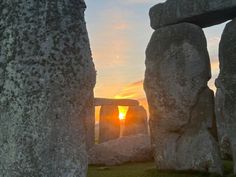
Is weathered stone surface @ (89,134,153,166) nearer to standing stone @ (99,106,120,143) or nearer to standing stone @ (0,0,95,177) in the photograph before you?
standing stone @ (99,106,120,143)

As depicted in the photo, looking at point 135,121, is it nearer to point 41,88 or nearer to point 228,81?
point 228,81

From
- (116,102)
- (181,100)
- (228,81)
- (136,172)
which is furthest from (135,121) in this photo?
(228,81)

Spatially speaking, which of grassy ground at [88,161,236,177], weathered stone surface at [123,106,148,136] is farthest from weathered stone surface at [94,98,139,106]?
grassy ground at [88,161,236,177]

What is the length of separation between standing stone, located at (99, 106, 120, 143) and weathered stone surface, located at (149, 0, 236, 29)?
11.5 meters

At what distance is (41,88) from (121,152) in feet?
35.2

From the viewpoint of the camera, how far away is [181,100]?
10.5 m

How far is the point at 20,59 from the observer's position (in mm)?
2736

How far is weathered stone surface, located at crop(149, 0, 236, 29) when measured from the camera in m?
10.3

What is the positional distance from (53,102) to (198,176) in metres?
7.60

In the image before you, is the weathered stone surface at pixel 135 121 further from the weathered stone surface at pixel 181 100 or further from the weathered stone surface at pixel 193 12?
the weathered stone surface at pixel 193 12

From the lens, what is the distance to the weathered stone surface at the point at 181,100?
10.3m

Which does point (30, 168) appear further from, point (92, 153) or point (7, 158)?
point (92, 153)

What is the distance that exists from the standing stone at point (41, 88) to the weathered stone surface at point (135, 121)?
19072 mm

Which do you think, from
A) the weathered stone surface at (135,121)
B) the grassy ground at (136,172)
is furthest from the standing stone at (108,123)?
the grassy ground at (136,172)
